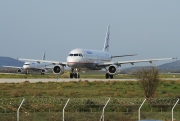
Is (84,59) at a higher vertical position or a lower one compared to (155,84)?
higher

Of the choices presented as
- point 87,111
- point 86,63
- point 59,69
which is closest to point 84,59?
point 86,63

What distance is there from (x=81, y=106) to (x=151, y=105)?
4152 mm

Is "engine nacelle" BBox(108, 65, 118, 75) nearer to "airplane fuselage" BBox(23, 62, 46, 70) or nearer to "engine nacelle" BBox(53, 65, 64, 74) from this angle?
"engine nacelle" BBox(53, 65, 64, 74)

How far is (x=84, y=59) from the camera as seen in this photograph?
71.9m

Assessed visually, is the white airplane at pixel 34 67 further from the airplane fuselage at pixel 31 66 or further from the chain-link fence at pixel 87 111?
the chain-link fence at pixel 87 111

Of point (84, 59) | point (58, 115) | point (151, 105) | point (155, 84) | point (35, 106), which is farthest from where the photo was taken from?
point (84, 59)

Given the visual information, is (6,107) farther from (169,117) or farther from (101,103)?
(169,117)

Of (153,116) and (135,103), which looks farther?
(135,103)

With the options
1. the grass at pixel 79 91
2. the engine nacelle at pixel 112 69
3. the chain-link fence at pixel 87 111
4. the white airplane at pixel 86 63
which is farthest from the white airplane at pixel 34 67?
the chain-link fence at pixel 87 111

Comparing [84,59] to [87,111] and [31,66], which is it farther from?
[31,66]

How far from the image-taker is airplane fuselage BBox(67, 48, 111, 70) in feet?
232

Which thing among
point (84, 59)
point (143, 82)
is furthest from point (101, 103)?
point (84, 59)

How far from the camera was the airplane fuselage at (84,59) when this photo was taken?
7075 cm

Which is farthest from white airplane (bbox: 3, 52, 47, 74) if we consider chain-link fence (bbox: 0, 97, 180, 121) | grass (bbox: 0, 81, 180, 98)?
chain-link fence (bbox: 0, 97, 180, 121)
